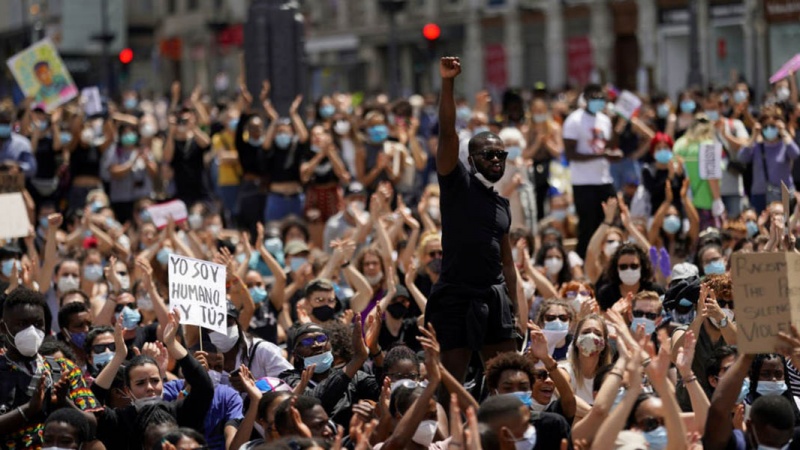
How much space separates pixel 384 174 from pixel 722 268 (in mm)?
6432

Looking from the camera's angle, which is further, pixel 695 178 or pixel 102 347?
pixel 695 178

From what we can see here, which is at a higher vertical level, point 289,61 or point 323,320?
point 289,61

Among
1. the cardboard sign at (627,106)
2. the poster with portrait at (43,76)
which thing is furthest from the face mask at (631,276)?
the poster with portrait at (43,76)

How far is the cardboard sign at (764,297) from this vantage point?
24.7 feet

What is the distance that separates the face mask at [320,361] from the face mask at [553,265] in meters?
3.68

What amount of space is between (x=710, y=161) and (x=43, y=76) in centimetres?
799

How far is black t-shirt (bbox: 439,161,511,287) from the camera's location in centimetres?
871

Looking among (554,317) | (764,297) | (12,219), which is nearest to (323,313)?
(554,317)

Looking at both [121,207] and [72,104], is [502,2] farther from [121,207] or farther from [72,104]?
[121,207]

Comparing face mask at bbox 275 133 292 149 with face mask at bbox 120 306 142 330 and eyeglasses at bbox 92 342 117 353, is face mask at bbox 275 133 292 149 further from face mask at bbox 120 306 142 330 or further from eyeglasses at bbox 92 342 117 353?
eyeglasses at bbox 92 342 117 353

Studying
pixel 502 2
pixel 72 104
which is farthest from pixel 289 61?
pixel 502 2

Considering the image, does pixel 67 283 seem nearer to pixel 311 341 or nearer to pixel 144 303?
pixel 144 303

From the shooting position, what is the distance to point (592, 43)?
40.9 meters

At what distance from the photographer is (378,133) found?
58.1 ft
